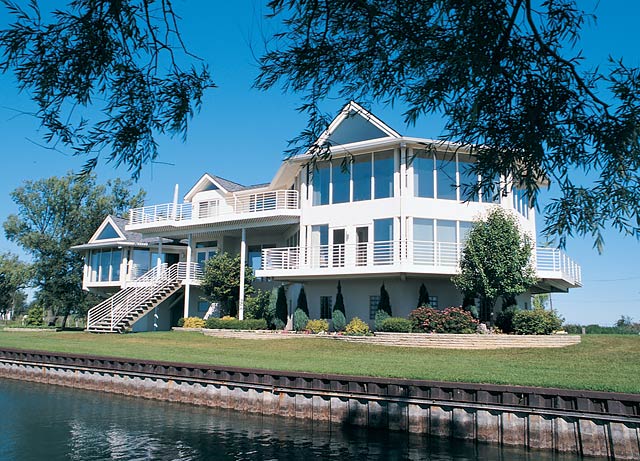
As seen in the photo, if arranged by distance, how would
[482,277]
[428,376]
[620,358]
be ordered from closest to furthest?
[428,376]
[620,358]
[482,277]

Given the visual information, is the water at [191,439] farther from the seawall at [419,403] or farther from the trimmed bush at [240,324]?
the trimmed bush at [240,324]

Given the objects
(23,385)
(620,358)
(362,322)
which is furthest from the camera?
(362,322)

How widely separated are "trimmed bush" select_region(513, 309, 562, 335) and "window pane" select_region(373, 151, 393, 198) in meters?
8.41

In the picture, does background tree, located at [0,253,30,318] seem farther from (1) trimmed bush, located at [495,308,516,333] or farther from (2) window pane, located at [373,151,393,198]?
(1) trimmed bush, located at [495,308,516,333]

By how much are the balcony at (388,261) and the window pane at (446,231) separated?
2.30 feet

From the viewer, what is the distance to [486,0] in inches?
225

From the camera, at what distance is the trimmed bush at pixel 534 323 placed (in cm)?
2562

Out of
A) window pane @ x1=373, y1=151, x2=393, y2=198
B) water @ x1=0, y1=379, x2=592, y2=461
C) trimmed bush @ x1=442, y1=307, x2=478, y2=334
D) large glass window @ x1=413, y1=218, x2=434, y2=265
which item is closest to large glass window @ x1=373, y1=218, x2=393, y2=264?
large glass window @ x1=413, y1=218, x2=434, y2=265

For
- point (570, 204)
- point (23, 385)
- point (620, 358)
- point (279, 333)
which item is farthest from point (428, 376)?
point (23, 385)

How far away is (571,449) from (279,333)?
1822cm

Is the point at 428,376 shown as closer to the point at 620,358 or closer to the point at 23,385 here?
the point at 620,358

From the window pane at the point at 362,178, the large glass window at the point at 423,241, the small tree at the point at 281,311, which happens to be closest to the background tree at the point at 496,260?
the large glass window at the point at 423,241

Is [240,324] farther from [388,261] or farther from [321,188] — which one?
[388,261]

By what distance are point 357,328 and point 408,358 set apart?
267 inches
